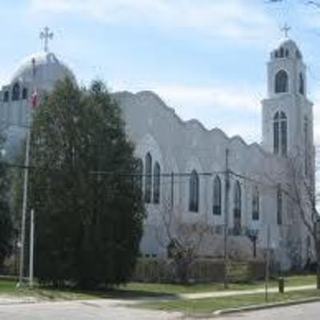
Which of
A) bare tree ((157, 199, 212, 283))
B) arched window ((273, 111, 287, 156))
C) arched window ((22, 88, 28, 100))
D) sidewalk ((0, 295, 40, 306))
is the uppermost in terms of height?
arched window ((273, 111, 287, 156))

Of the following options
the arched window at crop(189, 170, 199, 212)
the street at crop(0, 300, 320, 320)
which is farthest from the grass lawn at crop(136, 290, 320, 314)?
the arched window at crop(189, 170, 199, 212)

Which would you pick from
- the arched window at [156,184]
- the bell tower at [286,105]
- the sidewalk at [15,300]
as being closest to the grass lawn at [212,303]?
the sidewalk at [15,300]

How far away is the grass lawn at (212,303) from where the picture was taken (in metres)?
31.6

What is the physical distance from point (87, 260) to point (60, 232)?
1745 millimetres

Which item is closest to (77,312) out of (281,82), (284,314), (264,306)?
(284,314)

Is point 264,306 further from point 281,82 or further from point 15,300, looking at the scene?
point 281,82

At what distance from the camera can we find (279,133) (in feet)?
327

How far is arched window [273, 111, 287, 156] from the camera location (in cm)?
9925

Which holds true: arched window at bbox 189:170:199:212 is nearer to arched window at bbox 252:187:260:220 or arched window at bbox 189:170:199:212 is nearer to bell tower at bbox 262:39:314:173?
arched window at bbox 252:187:260:220

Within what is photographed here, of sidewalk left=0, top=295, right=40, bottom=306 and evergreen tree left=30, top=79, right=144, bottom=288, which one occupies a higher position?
evergreen tree left=30, top=79, right=144, bottom=288

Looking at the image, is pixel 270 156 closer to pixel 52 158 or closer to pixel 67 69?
pixel 67 69

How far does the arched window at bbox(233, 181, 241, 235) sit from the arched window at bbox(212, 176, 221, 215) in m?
3.11

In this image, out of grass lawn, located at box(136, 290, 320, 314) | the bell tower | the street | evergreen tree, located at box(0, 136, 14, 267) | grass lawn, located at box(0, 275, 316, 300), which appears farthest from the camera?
the bell tower

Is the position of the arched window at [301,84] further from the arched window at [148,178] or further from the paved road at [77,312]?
the paved road at [77,312]
